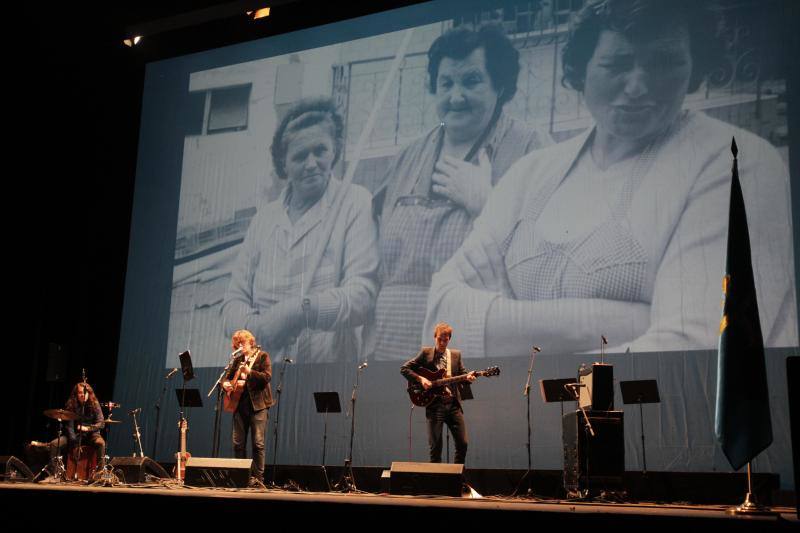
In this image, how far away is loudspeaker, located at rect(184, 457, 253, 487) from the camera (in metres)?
6.89

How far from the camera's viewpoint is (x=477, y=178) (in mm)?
8984

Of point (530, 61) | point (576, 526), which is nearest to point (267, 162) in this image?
point (530, 61)

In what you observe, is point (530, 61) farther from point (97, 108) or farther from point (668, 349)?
point (97, 108)

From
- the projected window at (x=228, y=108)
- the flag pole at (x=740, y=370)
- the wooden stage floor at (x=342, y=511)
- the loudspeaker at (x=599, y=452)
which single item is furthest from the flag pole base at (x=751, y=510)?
the projected window at (x=228, y=108)

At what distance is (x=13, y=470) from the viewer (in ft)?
27.9

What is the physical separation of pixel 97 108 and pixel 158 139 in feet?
3.69

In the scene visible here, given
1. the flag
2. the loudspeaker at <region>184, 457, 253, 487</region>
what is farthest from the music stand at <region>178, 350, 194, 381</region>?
the flag

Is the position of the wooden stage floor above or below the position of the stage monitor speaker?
below

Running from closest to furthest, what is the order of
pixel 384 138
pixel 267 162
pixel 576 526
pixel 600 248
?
pixel 576 526 < pixel 600 248 < pixel 384 138 < pixel 267 162

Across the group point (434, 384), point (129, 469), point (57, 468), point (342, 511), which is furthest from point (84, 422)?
point (342, 511)

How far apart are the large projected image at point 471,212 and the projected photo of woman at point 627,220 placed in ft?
0.07

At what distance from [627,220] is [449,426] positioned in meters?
2.76

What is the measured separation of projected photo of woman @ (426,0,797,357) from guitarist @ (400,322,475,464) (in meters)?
1.02

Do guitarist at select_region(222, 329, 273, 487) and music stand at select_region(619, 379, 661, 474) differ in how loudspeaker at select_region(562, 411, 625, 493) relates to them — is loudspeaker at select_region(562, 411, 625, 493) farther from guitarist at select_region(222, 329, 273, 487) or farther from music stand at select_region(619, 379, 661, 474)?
guitarist at select_region(222, 329, 273, 487)
